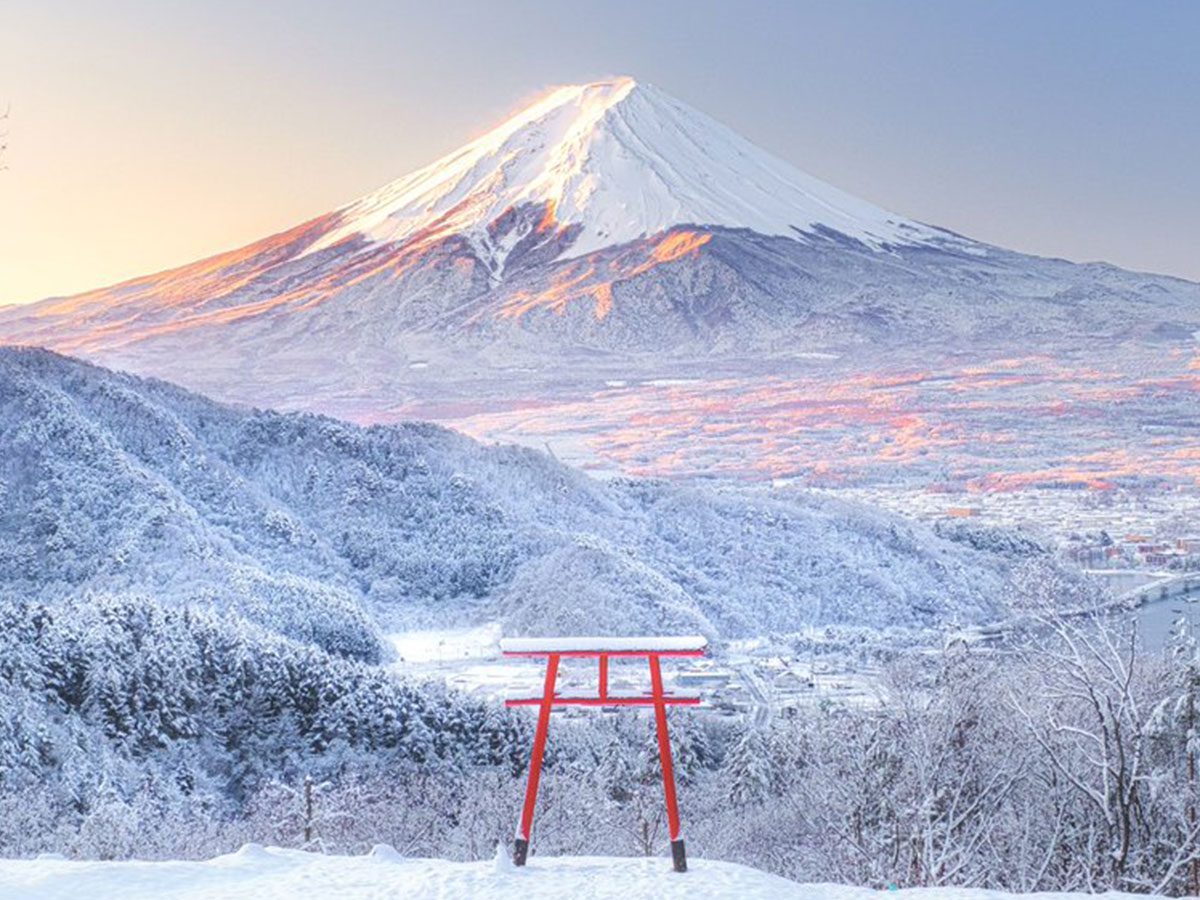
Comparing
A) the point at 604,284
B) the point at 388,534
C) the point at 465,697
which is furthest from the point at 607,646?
the point at 604,284

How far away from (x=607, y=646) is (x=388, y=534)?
4845 centimetres

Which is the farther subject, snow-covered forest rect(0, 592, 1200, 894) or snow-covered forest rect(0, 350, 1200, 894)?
snow-covered forest rect(0, 350, 1200, 894)

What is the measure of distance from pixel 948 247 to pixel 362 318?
190ft

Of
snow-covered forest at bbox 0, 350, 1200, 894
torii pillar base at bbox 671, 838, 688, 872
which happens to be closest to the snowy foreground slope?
torii pillar base at bbox 671, 838, 688, 872

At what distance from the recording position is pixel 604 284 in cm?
12094

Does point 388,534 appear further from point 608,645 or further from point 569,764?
point 608,645

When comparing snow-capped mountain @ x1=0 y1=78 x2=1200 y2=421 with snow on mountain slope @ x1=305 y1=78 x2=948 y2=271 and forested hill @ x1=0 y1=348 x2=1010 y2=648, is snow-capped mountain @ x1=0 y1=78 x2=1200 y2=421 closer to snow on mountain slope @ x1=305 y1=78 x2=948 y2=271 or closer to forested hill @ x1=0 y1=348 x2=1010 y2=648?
snow on mountain slope @ x1=305 y1=78 x2=948 y2=271

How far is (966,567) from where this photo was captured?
6481cm

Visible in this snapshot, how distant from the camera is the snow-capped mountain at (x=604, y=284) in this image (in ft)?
349

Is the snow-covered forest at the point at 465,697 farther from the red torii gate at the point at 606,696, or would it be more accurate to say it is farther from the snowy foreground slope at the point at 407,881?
the red torii gate at the point at 606,696

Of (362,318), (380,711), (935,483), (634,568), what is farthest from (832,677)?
(362,318)

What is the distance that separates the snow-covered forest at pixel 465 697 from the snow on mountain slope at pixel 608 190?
56.1 meters

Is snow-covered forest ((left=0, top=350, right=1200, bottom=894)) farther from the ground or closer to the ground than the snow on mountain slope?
closer to the ground

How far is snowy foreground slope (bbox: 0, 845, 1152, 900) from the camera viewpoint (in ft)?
23.2
